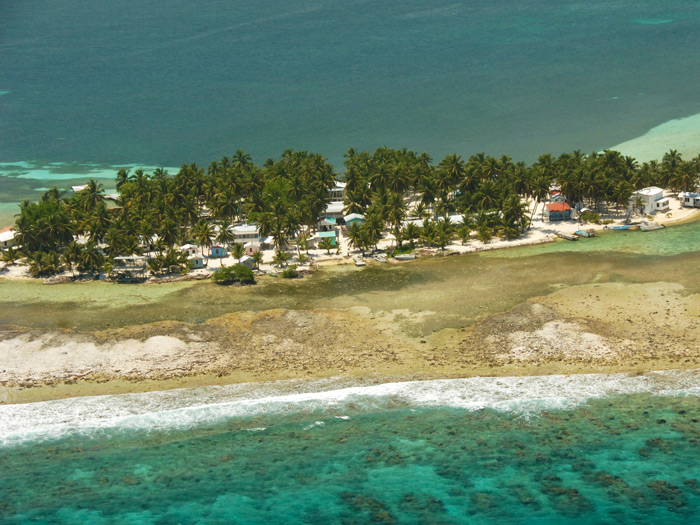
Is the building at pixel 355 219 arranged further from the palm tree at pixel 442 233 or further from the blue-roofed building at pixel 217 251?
the blue-roofed building at pixel 217 251

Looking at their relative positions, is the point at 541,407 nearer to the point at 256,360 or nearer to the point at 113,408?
the point at 256,360

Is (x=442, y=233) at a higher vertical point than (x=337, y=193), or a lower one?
lower

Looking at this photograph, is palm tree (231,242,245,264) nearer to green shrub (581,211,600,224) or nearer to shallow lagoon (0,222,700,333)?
shallow lagoon (0,222,700,333)

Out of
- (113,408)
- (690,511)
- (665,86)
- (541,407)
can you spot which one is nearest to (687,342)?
(541,407)

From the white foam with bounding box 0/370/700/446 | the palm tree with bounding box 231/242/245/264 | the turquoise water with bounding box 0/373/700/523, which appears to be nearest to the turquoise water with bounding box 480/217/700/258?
the palm tree with bounding box 231/242/245/264

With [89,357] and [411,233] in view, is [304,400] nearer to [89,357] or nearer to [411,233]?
[89,357]

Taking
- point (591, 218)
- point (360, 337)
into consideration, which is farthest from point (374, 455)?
point (591, 218)
